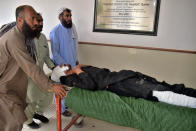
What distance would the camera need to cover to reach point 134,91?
131 centimetres

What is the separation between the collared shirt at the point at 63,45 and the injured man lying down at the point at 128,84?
1.72 ft

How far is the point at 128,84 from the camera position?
137 cm

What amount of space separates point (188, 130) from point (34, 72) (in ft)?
3.80

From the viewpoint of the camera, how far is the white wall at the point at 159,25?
6.86 feet

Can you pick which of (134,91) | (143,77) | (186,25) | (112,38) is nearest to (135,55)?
(112,38)

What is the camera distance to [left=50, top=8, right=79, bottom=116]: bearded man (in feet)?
7.07

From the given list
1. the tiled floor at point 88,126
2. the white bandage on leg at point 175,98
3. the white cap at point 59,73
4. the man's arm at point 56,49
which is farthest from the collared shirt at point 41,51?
the white bandage on leg at point 175,98

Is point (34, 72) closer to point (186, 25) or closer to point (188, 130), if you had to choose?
point (188, 130)

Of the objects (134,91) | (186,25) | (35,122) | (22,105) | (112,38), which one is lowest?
(35,122)

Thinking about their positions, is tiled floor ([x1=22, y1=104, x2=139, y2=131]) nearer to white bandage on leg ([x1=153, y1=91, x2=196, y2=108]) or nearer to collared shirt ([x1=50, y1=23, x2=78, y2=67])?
collared shirt ([x1=50, y1=23, x2=78, y2=67])

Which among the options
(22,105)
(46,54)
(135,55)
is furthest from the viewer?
(135,55)

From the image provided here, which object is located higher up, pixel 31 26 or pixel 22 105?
pixel 31 26

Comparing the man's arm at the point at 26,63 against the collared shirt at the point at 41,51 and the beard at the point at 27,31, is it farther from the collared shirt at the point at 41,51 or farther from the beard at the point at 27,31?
the collared shirt at the point at 41,51

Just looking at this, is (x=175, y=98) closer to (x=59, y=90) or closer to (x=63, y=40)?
(x=59, y=90)
